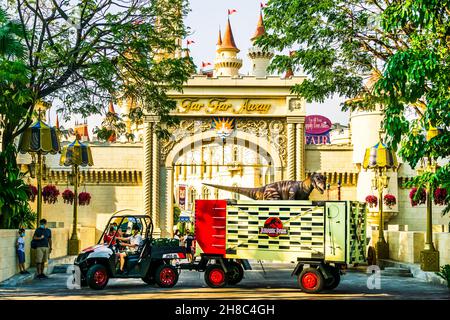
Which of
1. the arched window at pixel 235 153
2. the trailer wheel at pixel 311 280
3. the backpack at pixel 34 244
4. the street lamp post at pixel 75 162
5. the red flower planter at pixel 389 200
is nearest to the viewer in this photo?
the trailer wheel at pixel 311 280

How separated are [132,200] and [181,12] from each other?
20513 millimetres

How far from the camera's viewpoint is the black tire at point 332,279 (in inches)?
688

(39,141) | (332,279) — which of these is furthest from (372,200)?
(332,279)

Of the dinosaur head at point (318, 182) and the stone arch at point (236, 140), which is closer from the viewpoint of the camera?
the dinosaur head at point (318, 182)

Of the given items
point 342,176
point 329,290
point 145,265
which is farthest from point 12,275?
point 342,176

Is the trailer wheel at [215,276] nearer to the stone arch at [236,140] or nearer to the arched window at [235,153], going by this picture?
the stone arch at [236,140]

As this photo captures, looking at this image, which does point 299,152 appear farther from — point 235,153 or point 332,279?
point 235,153

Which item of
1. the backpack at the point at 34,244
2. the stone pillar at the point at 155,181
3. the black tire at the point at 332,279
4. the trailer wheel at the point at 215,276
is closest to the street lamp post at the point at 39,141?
the backpack at the point at 34,244

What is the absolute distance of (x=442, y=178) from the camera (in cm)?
1585

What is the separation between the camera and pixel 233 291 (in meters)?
17.3

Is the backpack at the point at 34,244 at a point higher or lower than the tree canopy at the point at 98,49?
lower

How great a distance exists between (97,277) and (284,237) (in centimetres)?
450

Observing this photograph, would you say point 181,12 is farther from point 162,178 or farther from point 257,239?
point 162,178

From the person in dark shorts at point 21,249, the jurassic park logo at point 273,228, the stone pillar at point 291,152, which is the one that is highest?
the stone pillar at point 291,152
